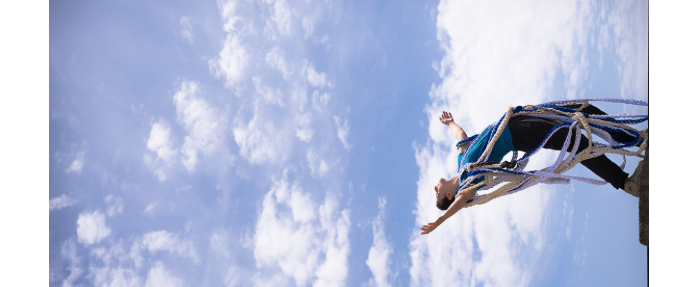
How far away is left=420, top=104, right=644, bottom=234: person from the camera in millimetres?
3623

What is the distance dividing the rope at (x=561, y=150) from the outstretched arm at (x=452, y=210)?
2.2 inches

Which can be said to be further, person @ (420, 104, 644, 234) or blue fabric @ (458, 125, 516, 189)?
blue fabric @ (458, 125, 516, 189)

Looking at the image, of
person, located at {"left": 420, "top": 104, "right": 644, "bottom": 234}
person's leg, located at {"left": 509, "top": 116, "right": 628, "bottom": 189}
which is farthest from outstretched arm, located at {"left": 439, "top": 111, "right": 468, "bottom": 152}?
person's leg, located at {"left": 509, "top": 116, "right": 628, "bottom": 189}

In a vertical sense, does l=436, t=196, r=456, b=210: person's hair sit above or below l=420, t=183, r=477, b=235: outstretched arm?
above

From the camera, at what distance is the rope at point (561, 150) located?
3.57 metres

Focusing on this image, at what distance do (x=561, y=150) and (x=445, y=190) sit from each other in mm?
1445

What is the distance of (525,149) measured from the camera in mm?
4293

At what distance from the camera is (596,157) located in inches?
148

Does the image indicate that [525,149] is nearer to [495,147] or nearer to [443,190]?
[495,147]

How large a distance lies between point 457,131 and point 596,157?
5.45 ft

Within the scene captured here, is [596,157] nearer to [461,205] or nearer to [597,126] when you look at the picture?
[597,126]

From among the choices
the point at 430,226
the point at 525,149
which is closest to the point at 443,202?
the point at 430,226

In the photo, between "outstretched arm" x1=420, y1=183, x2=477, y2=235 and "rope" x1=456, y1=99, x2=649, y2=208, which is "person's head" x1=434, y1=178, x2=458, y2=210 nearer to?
"rope" x1=456, y1=99, x2=649, y2=208
